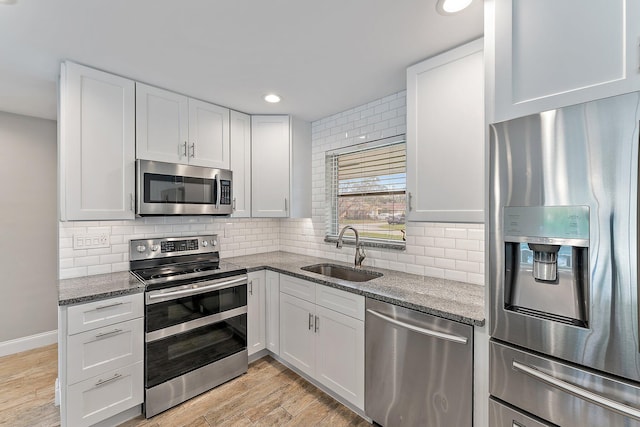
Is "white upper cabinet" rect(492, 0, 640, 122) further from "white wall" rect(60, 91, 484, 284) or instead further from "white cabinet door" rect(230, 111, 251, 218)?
"white cabinet door" rect(230, 111, 251, 218)

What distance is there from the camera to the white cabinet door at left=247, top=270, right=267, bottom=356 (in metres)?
2.58

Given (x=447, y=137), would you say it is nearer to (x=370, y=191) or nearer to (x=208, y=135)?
(x=370, y=191)

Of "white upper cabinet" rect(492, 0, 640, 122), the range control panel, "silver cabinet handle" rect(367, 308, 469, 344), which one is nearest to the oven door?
the range control panel

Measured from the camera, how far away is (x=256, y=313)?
104 inches

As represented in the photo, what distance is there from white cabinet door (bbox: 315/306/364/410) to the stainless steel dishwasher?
71 millimetres

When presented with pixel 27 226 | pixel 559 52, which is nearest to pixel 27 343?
pixel 27 226

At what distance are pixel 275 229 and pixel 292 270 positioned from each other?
1198mm

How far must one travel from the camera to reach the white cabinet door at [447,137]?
164 centimetres

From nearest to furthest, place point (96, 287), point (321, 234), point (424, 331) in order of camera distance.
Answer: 1. point (424, 331)
2. point (96, 287)
3. point (321, 234)

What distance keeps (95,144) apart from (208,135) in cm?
86

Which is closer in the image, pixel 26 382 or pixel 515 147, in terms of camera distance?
pixel 515 147

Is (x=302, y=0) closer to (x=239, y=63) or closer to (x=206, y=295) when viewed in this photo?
(x=239, y=63)

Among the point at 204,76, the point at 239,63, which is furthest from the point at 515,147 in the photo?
the point at 204,76

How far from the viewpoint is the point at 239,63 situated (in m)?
1.96
